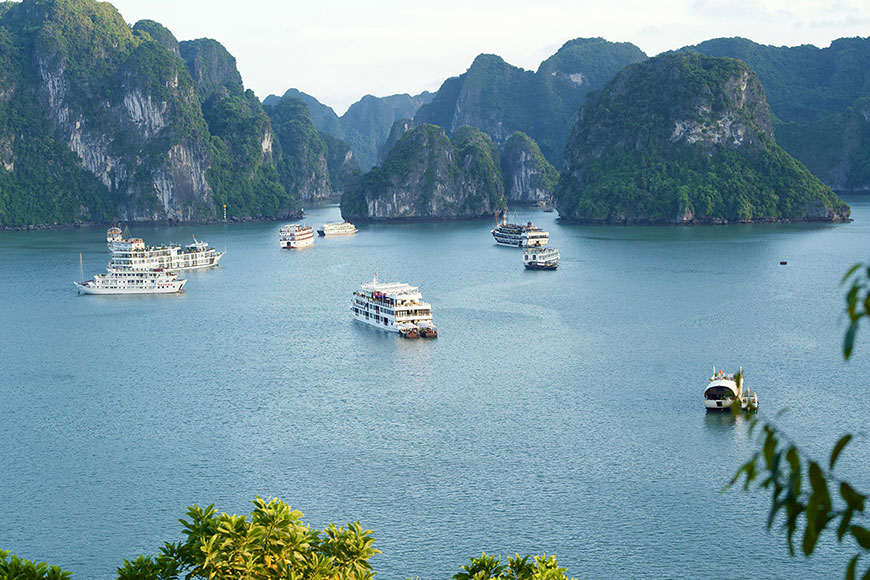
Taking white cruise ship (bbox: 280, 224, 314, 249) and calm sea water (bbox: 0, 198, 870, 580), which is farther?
white cruise ship (bbox: 280, 224, 314, 249)

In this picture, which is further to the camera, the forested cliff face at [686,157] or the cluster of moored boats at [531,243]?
the forested cliff face at [686,157]

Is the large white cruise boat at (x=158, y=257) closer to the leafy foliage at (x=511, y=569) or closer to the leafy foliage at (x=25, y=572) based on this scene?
the leafy foliage at (x=25, y=572)

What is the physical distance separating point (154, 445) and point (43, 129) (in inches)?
6258

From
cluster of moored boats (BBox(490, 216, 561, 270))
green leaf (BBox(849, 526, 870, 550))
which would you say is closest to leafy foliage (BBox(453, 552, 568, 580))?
green leaf (BBox(849, 526, 870, 550))

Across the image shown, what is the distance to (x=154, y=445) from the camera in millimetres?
44906

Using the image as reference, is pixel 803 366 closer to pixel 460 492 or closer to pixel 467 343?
pixel 467 343

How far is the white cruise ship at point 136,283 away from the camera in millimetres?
93812

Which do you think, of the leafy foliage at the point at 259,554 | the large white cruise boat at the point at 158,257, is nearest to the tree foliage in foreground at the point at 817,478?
the leafy foliage at the point at 259,554

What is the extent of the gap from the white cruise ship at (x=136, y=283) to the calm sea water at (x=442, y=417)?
7.25ft

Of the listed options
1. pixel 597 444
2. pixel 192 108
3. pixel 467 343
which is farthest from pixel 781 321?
pixel 192 108

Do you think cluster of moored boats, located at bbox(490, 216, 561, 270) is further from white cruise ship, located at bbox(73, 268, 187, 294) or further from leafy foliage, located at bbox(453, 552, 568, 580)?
leafy foliage, located at bbox(453, 552, 568, 580)

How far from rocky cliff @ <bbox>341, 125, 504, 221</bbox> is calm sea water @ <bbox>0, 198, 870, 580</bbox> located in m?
99.4

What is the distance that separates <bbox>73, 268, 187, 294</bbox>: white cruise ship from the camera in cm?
9381

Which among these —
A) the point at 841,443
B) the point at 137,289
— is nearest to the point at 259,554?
the point at 841,443
